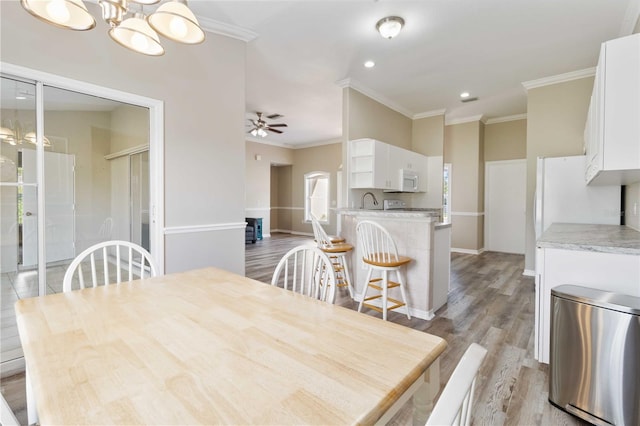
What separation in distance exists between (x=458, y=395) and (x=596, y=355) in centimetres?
165

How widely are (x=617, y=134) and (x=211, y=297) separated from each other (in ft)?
8.12

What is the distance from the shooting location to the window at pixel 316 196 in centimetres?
920

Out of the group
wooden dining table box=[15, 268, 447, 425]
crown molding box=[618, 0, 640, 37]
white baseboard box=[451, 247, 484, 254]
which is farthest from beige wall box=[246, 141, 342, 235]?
wooden dining table box=[15, 268, 447, 425]

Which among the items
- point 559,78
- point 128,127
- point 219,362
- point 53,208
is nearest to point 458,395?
point 219,362

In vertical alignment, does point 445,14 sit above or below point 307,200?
above

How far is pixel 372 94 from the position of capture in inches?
189

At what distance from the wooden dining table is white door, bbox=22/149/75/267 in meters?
1.36

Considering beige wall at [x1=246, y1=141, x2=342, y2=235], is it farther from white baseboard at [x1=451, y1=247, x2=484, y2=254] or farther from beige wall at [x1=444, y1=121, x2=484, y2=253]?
white baseboard at [x1=451, y1=247, x2=484, y2=254]

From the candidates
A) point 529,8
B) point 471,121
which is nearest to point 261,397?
point 529,8

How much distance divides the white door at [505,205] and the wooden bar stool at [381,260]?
4.52 m

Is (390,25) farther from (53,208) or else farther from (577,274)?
(53,208)

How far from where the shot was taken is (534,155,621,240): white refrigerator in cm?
338

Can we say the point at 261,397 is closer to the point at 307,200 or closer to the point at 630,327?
the point at 630,327

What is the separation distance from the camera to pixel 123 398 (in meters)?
0.67
